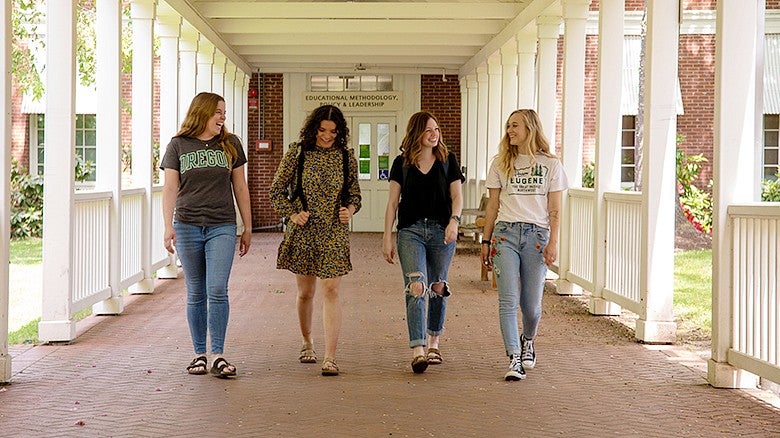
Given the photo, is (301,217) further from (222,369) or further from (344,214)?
(222,369)

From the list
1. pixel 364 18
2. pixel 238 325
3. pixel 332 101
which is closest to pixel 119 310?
pixel 238 325

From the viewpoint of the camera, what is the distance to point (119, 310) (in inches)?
438

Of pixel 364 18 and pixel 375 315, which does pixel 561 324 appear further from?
pixel 364 18

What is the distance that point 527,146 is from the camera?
24.3 ft

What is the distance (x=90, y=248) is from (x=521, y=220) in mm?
4598

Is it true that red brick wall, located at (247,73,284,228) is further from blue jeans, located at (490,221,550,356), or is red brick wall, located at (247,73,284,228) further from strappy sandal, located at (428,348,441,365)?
blue jeans, located at (490,221,550,356)

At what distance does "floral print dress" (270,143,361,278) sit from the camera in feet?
24.5

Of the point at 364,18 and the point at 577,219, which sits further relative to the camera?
the point at 364,18

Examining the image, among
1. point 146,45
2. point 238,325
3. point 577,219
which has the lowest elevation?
point 238,325

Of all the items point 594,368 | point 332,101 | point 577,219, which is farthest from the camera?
point 332,101

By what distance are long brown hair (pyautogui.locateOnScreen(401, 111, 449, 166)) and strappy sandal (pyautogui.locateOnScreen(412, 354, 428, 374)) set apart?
127 cm

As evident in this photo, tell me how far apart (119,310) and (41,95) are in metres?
13.5

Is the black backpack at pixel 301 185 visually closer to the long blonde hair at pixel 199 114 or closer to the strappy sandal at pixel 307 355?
the long blonde hair at pixel 199 114

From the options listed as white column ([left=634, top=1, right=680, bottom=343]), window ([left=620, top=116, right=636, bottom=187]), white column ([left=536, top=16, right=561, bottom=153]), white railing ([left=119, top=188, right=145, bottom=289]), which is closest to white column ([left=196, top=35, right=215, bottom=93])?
white railing ([left=119, top=188, right=145, bottom=289])
